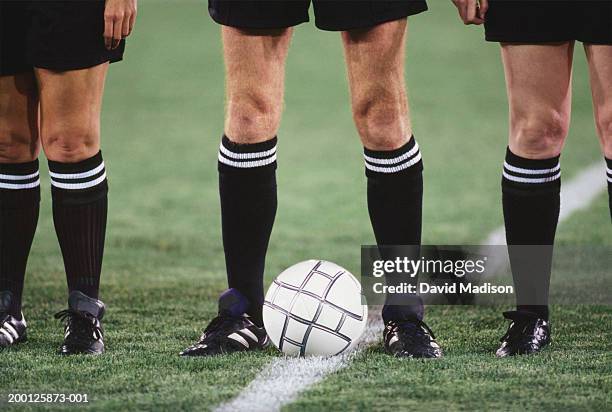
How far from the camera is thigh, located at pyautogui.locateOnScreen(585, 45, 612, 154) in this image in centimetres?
362

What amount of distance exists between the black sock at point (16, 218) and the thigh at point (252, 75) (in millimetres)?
784

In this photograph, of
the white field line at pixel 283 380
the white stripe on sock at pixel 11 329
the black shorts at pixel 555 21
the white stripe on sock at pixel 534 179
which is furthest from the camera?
the white stripe on sock at pixel 11 329

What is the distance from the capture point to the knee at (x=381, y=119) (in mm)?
3670

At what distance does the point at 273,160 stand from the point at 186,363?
768 millimetres

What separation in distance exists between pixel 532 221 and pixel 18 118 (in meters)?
1.81

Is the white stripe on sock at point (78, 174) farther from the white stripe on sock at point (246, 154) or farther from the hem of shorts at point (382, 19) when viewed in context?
the hem of shorts at point (382, 19)

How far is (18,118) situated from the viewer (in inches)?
153

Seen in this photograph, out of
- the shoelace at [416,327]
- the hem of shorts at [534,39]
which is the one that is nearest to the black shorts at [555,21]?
the hem of shorts at [534,39]

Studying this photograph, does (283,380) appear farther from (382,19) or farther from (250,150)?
(382,19)

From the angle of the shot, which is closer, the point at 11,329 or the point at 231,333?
the point at 231,333

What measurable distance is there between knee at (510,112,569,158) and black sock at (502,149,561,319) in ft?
0.10

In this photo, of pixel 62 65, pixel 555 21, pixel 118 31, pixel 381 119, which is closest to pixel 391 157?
pixel 381 119

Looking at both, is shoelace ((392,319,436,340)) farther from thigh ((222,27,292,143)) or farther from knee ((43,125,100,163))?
knee ((43,125,100,163))

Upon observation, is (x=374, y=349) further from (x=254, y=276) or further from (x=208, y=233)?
(x=208, y=233)
